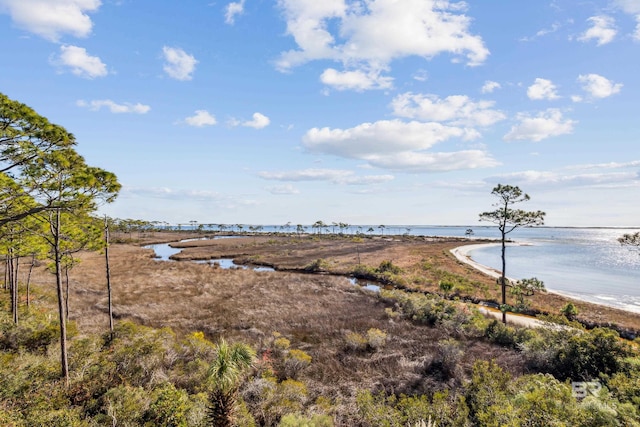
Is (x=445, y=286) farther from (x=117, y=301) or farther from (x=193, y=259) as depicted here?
(x=193, y=259)

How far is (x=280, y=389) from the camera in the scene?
12195 mm

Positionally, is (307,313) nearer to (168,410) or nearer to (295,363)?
(295,363)

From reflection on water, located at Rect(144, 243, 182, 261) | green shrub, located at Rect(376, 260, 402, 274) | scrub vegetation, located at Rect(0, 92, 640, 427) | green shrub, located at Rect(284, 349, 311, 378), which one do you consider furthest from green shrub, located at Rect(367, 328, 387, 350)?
reflection on water, located at Rect(144, 243, 182, 261)

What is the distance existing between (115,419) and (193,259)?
64878 mm

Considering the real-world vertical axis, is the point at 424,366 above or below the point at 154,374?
below

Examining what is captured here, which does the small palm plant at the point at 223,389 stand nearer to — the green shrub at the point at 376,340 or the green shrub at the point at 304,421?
the green shrub at the point at 304,421

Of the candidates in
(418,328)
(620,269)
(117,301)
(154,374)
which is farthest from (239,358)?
(620,269)

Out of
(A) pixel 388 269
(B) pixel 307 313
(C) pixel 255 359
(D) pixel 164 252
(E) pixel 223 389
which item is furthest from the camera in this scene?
(D) pixel 164 252

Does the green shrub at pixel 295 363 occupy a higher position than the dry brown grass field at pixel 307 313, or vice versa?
the green shrub at pixel 295 363

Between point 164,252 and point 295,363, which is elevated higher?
point 295,363

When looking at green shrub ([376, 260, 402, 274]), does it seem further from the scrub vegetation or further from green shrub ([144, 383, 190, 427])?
green shrub ([144, 383, 190, 427])


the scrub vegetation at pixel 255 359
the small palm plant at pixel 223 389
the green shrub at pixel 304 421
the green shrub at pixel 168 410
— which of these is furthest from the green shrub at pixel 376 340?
the green shrub at pixel 168 410

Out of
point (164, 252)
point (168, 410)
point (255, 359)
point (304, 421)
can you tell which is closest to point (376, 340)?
point (255, 359)

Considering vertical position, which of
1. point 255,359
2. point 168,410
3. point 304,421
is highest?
point 255,359
